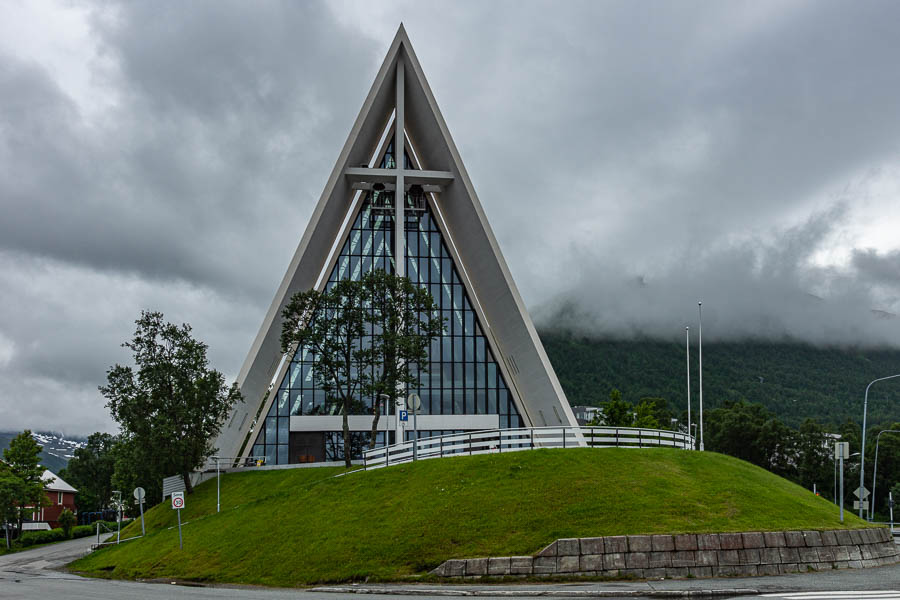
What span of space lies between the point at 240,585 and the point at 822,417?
160 metres

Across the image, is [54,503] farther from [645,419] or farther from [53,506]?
[645,419]

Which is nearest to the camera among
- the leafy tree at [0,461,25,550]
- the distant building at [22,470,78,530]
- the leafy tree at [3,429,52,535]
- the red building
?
the leafy tree at [0,461,25,550]

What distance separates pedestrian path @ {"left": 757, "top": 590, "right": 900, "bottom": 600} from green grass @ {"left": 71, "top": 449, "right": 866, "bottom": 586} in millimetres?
3701

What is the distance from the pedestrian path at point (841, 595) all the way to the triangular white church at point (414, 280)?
90.0 ft

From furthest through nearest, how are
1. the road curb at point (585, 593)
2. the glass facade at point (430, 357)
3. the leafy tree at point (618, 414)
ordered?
the leafy tree at point (618, 414), the glass facade at point (430, 357), the road curb at point (585, 593)

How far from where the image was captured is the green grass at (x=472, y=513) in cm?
1894

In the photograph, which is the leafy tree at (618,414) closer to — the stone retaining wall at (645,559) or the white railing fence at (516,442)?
the white railing fence at (516,442)

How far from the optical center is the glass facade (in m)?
53.5

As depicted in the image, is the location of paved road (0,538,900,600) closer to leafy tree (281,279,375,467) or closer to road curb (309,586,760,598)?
road curb (309,586,760,598)

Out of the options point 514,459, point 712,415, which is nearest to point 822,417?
point 712,415

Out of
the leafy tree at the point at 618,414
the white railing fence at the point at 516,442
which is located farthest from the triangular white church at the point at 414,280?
the white railing fence at the point at 516,442

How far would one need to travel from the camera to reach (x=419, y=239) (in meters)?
57.9

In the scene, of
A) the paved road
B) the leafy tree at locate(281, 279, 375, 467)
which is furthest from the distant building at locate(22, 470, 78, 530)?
the paved road

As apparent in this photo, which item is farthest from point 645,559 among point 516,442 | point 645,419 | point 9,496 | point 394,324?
point 9,496
